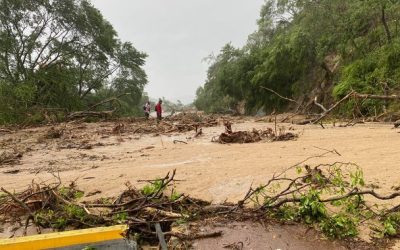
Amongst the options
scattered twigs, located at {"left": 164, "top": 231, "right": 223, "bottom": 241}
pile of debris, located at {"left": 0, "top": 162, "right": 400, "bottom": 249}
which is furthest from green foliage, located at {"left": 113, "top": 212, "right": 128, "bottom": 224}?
scattered twigs, located at {"left": 164, "top": 231, "right": 223, "bottom": 241}

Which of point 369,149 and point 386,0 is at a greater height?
point 386,0

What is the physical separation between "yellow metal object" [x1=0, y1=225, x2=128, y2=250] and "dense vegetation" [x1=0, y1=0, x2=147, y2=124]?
16.6 metres

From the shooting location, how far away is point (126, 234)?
141 inches

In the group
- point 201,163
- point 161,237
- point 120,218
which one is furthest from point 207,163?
point 161,237

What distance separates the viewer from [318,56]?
70.9 ft

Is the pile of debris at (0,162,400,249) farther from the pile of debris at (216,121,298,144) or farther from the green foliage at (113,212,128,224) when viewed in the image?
the pile of debris at (216,121,298,144)

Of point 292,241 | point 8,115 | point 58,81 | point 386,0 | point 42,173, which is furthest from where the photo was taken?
point 58,81

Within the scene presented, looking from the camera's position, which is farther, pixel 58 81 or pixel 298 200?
pixel 58 81

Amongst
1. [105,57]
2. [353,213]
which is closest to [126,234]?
[353,213]

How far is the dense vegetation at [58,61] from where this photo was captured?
2048 centimetres

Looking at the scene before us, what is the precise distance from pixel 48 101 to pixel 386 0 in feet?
61.0

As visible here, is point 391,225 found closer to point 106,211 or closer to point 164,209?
point 164,209

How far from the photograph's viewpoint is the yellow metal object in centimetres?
329

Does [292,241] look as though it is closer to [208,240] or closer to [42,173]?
[208,240]
